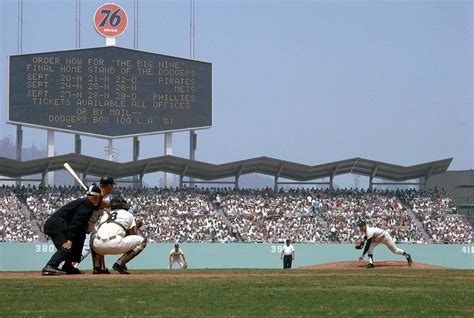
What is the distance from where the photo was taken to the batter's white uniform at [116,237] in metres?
16.0

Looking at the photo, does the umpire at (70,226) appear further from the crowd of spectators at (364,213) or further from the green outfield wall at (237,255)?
the crowd of spectators at (364,213)

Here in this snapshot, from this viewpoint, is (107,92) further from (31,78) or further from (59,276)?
(59,276)

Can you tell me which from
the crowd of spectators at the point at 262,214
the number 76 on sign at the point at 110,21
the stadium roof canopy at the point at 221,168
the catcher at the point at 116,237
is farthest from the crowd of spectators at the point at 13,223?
the catcher at the point at 116,237

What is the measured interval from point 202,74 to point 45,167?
8.52 meters

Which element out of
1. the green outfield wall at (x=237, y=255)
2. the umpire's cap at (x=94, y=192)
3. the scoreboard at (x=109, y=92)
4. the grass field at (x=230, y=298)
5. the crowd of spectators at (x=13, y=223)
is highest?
the scoreboard at (x=109, y=92)

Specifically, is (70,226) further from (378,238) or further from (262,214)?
(262,214)

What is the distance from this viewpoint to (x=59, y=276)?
15.8m

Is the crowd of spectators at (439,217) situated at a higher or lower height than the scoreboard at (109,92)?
lower

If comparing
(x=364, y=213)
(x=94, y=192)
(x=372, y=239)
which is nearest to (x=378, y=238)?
(x=372, y=239)

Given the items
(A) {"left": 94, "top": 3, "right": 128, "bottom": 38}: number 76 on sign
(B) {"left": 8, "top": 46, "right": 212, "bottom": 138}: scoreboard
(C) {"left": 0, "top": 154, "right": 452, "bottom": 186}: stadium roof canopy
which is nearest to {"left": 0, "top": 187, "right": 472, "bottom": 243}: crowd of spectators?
(C) {"left": 0, "top": 154, "right": 452, "bottom": 186}: stadium roof canopy

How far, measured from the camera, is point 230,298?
1105 cm

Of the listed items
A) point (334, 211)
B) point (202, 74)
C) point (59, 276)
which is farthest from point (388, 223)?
point (59, 276)

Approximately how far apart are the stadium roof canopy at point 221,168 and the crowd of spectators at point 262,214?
1.15m

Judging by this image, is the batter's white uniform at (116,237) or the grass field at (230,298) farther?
the batter's white uniform at (116,237)
